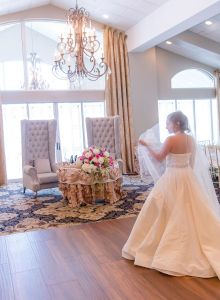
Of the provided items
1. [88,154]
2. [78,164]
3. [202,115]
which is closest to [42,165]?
[78,164]

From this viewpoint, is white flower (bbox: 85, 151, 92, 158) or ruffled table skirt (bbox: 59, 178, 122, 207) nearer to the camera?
ruffled table skirt (bbox: 59, 178, 122, 207)

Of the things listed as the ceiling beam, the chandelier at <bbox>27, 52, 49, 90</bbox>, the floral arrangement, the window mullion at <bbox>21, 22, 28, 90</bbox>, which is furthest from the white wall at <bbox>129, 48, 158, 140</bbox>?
the floral arrangement

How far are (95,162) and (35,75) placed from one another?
13.3 ft

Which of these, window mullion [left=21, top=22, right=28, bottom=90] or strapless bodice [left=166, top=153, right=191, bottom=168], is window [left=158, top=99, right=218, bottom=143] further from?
strapless bodice [left=166, top=153, right=191, bottom=168]

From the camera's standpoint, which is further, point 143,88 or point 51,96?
point 143,88

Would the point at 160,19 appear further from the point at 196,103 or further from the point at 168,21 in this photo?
the point at 196,103

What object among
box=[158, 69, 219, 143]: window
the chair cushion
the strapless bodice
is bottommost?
the chair cushion

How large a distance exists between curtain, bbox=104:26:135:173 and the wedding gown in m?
5.94

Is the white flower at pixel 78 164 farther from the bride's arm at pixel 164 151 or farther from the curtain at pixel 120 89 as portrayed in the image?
the curtain at pixel 120 89

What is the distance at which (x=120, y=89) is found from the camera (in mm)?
9492

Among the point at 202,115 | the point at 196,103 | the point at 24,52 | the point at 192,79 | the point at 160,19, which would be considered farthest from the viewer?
the point at 202,115

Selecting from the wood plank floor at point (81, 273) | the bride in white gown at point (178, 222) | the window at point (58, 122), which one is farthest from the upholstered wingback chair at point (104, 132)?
the bride in white gown at point (178, 222)

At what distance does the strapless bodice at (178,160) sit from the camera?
3545mm

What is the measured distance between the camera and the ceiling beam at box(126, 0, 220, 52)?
6.27 meters
